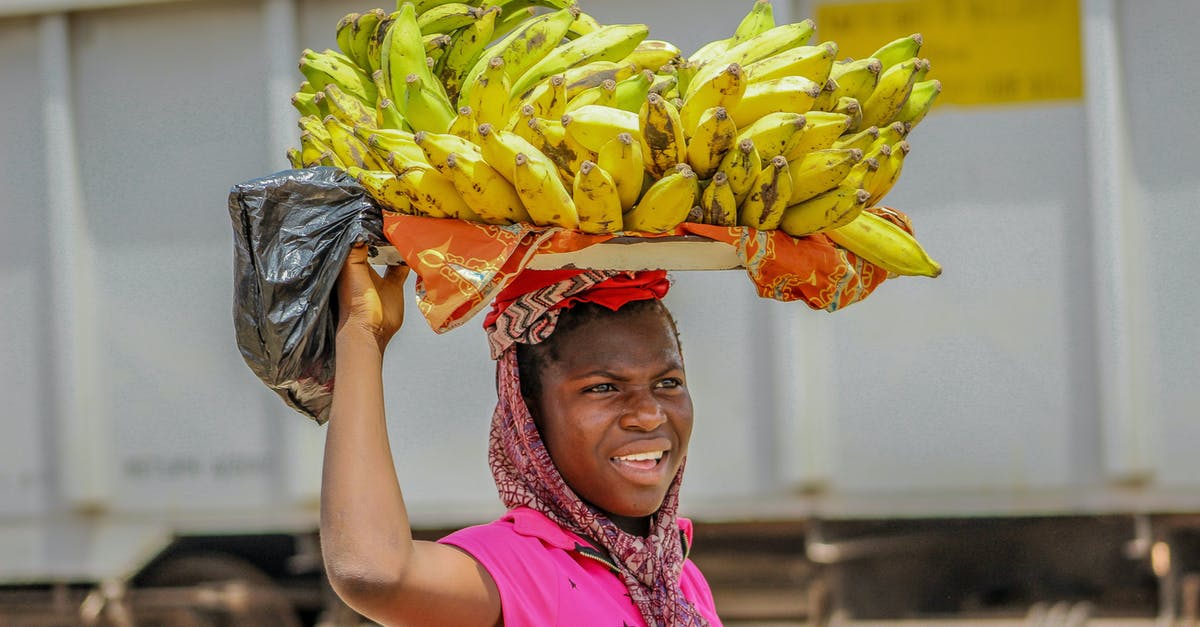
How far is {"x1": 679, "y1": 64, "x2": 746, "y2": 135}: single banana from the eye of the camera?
1.86 meters

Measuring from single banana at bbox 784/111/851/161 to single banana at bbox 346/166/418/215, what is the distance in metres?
0.50

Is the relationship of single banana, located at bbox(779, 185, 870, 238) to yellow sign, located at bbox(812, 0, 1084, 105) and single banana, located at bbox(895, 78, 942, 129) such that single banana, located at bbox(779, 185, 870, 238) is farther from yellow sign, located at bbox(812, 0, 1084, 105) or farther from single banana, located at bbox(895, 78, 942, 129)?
yellow sign, located at bbox(812, 0, 1084, 105)

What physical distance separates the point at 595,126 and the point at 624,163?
7 centimetres

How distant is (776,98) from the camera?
1.90 metres

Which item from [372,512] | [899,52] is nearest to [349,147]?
[372,512]

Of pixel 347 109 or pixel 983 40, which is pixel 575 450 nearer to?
pixel 347 109

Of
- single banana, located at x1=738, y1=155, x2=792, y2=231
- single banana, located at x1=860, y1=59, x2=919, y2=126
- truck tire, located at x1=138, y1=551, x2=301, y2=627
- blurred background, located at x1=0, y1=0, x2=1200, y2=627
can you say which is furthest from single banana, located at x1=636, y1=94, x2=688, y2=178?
truck tire, located at x1=138, y1=551, x2=301, y2=627

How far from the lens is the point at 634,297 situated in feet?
6.81

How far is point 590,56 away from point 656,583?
760mm

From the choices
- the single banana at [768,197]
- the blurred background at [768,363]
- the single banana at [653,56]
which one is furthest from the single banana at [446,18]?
the blurred background at [768,363]

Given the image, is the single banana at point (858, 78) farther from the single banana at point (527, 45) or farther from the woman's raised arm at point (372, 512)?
the woman's raised arm at point (372, 512)

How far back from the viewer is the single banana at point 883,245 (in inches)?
80.8

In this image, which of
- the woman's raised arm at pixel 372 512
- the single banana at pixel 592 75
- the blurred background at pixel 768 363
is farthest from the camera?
the blurred background at pixel 768 363

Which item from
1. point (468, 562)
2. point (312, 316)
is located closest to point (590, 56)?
point (312, 316)
